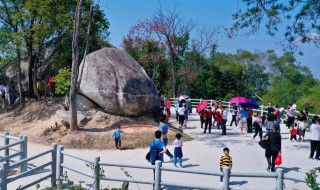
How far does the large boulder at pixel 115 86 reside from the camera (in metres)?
16.2

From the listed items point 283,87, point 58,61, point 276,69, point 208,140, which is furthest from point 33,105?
point 276,69

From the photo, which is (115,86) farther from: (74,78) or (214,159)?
(214,159)

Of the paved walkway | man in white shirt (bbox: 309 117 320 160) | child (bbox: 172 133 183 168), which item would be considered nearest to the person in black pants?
the paved walkway

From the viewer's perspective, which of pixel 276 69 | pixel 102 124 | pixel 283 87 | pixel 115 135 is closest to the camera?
pixel 115 135

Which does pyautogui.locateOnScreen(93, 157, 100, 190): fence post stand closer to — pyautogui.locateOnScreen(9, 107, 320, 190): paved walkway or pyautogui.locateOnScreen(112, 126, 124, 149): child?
pyautogui.locateOnScreen(9, 107, 320, 190): paved walkway

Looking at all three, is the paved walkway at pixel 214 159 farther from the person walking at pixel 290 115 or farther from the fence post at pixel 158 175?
the fence post at pixel 158 175

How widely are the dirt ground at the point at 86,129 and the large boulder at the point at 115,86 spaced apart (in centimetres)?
48

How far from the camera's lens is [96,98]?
1631 centimetres

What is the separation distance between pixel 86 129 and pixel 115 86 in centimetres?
245

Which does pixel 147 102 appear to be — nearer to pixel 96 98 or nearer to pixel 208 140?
pixel 96 98

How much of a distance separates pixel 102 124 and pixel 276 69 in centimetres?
3220

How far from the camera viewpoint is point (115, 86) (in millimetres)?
16281

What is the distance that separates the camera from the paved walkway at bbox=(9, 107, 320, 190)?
31.1ft

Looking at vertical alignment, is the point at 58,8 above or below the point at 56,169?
above
